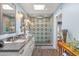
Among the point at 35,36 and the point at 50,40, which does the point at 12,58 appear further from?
the point at 50,40

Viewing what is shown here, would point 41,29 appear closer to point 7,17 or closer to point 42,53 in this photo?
point 42,53

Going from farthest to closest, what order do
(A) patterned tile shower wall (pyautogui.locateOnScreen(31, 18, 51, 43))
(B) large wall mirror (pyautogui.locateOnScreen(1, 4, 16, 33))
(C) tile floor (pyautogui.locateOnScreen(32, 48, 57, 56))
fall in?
(A) patterned tile shower wall (pyautogui.locateOnScreen(31, 18, 51, 43))
(C) tile floor (pyautogui.locateOnScreen(32, 48, 57, 56))
(B) large wall mirror (pyautogui.locateOnScreen(1, 4, 16, 33))

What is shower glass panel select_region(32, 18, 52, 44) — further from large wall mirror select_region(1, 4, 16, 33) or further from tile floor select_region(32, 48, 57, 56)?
large wall mirror select_region(1, 4, 16, 33)

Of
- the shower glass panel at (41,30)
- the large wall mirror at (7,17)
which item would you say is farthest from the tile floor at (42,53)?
the large wall mirror at (7,17)

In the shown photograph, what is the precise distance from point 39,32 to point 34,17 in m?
0.59

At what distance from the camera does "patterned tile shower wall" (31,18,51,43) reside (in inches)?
232

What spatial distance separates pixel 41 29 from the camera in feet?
20.1

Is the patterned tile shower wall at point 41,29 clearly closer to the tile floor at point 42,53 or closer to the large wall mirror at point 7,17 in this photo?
the tile floor at point 42,53

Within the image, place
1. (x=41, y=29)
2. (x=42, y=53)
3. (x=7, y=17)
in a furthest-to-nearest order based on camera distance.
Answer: (x=41, y=29) → (x=42, y=53) → (x=7, y=17)

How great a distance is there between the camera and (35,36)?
245 inches

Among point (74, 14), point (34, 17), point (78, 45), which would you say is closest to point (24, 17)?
point (34, 17)

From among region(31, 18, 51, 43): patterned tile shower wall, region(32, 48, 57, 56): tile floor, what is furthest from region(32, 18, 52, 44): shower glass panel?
region(32, 48, 57, 56): tile floor

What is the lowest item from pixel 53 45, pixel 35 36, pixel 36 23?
pixel 53 45

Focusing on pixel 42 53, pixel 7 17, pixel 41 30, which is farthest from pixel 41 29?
pixel 7 17
